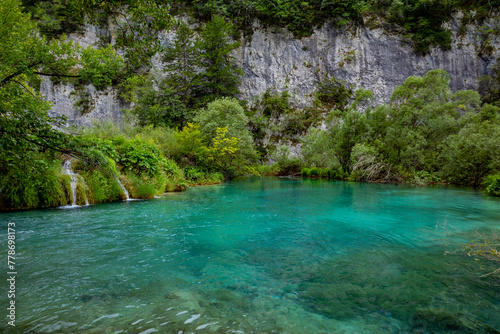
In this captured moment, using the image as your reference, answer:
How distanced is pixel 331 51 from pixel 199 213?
42478 mm

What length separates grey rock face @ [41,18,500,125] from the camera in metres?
39.1

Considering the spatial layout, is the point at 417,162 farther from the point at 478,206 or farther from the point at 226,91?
the point at 226,91

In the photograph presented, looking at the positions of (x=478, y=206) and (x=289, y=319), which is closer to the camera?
(x=289, y=319)

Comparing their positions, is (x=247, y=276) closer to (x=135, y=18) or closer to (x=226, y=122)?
(x=135, y=18)

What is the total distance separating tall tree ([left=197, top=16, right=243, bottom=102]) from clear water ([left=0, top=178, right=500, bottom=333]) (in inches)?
1278

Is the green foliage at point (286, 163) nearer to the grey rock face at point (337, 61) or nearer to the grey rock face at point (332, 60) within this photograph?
the grey rock face at point (337, 61)

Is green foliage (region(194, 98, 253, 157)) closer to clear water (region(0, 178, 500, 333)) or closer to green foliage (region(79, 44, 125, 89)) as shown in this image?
clear water (region(0, 178, 500, 333))

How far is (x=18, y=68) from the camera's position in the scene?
15.7ft

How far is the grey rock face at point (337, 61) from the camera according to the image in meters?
39.1

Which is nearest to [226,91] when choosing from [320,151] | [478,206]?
[320,151]

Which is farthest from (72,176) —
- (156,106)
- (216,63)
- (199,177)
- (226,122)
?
(216,63)

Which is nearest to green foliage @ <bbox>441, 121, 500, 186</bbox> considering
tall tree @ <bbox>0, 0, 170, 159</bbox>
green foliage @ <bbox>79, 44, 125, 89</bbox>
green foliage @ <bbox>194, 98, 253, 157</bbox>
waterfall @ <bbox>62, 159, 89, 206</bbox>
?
green foliage @ <bbox>194, 98, 253, 157</bbox>

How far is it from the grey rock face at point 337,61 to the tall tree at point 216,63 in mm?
3250

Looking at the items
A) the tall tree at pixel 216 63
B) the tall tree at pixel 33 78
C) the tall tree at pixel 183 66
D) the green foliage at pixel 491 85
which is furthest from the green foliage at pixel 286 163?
the tall tree at pixel 33 78
